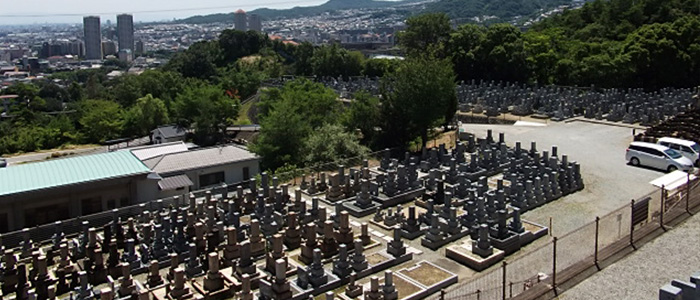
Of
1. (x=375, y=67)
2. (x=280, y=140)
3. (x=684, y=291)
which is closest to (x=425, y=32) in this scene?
(x=375, y=67)

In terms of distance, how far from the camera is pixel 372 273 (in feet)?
45.9

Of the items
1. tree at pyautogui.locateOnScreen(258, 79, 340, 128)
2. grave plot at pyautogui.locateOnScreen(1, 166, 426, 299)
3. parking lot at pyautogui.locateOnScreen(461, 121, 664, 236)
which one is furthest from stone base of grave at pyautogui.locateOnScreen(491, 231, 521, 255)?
tree at pyautogui.locateOnScreen(258, 79, 340, 128)

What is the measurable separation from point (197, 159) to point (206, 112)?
12.9m

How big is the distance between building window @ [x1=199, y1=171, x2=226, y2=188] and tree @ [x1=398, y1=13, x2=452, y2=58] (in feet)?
98.1

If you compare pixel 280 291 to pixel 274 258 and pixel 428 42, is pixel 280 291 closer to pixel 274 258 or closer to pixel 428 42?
pixel 274 258

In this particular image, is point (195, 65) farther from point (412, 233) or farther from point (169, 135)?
point (412, 233)

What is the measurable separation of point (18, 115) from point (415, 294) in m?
62.9

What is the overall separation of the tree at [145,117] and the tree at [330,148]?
24.7 metres

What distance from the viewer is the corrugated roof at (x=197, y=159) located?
2295cm

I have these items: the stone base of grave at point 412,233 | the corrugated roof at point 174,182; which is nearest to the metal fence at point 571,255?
the stone base of grave at point 412,233

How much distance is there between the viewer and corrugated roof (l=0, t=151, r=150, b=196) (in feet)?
62.2

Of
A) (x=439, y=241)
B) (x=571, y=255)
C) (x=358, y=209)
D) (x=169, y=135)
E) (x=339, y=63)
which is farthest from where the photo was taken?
(x=339, y=63)

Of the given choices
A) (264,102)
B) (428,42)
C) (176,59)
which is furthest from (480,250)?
(176,59)

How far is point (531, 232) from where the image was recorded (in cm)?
1569
